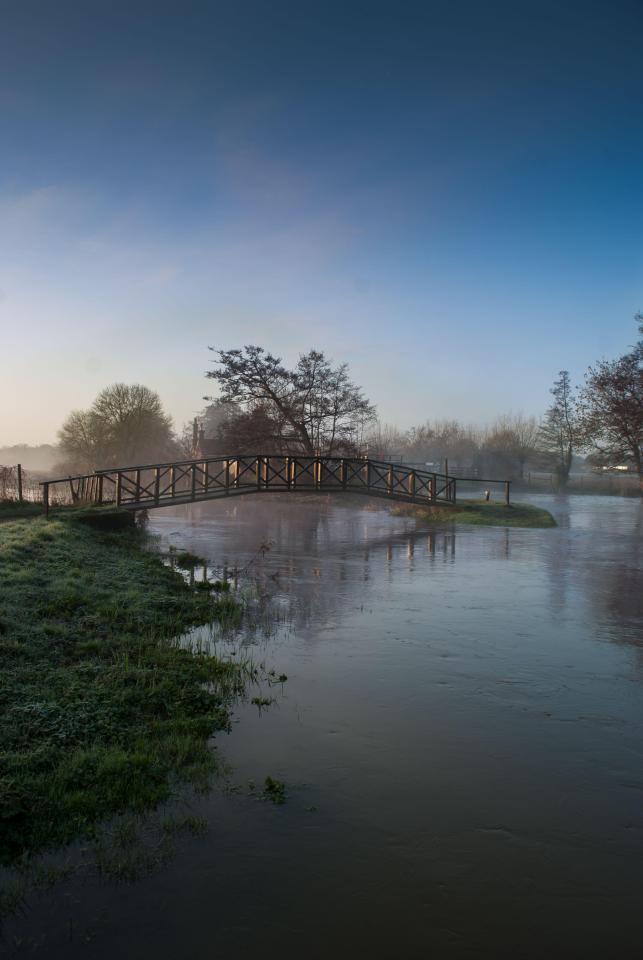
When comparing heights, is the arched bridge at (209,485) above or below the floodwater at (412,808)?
above

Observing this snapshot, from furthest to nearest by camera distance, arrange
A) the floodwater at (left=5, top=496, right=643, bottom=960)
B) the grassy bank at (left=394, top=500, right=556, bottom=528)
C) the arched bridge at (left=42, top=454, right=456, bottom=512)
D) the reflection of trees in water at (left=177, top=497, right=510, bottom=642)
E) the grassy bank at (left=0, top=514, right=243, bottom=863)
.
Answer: the grassy bank at (left=394, top=500, right=556, bottom=528) → the arched bridge at (left=42, top=454, right=456, bottom=512) → the reflection of trees in water at (left=177, top=497, right=510, bottom=642) → the grassy bank at (left=0, top=514, right=243, bottom=863) → the floodwater at (left=5, top=496, right=643, bottom=960)

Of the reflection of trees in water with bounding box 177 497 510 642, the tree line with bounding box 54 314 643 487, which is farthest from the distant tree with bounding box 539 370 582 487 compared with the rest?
the reflection of trees in water with bounding box 177 497 510 642

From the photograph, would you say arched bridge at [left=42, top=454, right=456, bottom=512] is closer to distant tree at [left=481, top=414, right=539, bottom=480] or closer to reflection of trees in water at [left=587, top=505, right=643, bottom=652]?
reflection of trees in water at [left=587, top=505, right=643, bottom=652]

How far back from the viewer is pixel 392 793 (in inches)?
208

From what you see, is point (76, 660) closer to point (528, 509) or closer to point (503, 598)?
point (503, 598)

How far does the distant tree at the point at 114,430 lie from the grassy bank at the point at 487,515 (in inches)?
1303

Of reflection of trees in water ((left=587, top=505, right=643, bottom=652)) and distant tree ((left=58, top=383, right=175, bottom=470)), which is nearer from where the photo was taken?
reflection of trees in water ((left=587, top=505, right=643, bottom=652))

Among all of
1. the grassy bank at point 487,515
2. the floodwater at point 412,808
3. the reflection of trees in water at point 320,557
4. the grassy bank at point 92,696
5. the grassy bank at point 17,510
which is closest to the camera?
the floodwater at point 412,808

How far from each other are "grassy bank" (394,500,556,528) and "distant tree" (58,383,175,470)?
33.1 meters

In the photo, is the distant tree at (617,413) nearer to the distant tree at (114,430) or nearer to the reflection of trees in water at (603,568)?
the reflection of trees in water at (603,568)

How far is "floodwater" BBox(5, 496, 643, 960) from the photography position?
379cm

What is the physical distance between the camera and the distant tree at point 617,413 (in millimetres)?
35469

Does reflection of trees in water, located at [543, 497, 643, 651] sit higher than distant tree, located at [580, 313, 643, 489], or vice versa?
distant tree, located at [580, 313, 643, 489]

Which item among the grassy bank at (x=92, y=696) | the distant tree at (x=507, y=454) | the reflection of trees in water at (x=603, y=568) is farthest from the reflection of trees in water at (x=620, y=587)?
the distant tree at (x=507, y=454)
